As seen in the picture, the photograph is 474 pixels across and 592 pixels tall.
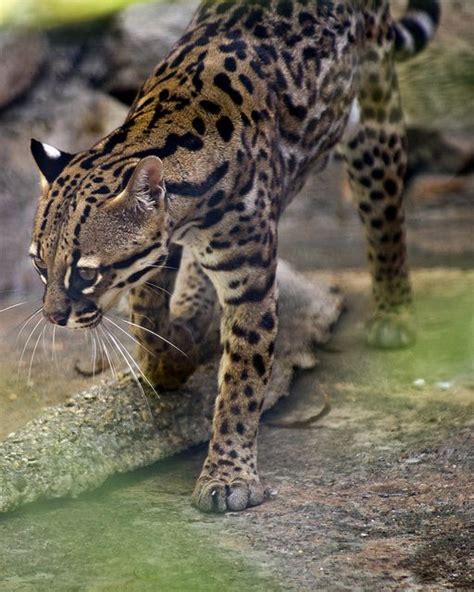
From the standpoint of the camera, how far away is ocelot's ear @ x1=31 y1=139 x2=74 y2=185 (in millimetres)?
3457

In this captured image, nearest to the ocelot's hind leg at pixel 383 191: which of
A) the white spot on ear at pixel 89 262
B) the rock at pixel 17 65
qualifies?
the white spot on ear at pixel 89 262

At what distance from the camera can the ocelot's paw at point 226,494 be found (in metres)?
3.53

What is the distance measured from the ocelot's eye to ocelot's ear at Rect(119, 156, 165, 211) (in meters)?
0.22

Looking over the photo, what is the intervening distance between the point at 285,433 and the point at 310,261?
2.28m

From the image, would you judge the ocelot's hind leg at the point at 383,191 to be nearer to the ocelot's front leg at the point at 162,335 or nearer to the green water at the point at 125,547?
the ocelot's front leg at the point at 162,335

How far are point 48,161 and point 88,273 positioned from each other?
1.30ft

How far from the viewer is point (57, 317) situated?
3.33 metres

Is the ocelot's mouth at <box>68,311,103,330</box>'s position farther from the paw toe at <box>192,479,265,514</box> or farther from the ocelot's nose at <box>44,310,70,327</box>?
the paw toe at <box>192,479,265,514</box>

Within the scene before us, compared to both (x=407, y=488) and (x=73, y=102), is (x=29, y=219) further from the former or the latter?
(x=407, y=488)

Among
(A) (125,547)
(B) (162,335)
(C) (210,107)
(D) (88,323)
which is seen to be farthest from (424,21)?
(A) (125,547)

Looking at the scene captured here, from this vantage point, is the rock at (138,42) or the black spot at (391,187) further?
the rock at (138,42)

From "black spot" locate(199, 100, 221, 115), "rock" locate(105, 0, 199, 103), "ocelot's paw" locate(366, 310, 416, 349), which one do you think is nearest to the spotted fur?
"black spot" locate(199, 100, 221, 115)

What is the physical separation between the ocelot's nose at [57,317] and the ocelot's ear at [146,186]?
370 mm

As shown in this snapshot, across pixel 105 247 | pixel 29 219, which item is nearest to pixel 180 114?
pixel 105 247
